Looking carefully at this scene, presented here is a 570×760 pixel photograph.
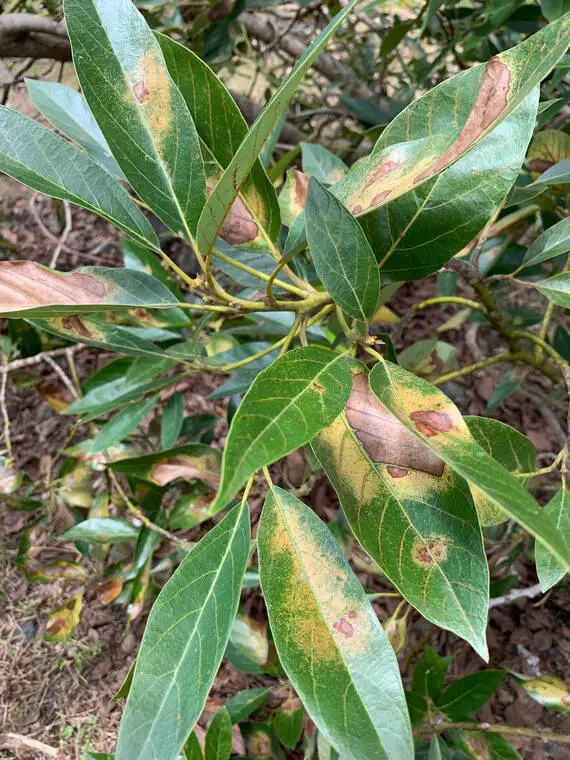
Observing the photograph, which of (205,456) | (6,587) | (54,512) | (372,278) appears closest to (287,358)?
(372,278)

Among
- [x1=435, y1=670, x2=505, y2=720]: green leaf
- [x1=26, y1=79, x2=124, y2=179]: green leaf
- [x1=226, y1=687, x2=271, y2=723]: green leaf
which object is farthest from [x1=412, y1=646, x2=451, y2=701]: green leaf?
[x1=26, y1=79, x2=124, y2=179]: green leaf

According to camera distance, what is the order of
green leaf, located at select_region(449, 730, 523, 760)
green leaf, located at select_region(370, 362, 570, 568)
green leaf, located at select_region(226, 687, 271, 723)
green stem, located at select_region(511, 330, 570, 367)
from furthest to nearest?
1. green leaf, located at select_region(226, 687, 271, 723)
2. green leaf, located at select_region(449, 730, 523, 760)
3. green stem, located at select_region(511, 330, 570, 367)
4. green leaf, located at select_region(370, 362, 570, 568)

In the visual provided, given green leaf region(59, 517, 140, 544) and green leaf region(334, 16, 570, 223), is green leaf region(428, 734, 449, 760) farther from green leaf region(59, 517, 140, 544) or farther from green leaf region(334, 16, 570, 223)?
green leaf region(334, 16, 570, 223)

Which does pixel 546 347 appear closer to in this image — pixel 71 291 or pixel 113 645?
pixel 71 291

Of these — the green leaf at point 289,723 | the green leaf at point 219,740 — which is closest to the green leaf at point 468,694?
the green leaf at point 289,723

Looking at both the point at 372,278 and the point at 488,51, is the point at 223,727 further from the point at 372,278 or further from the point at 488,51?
the point at 488,51
